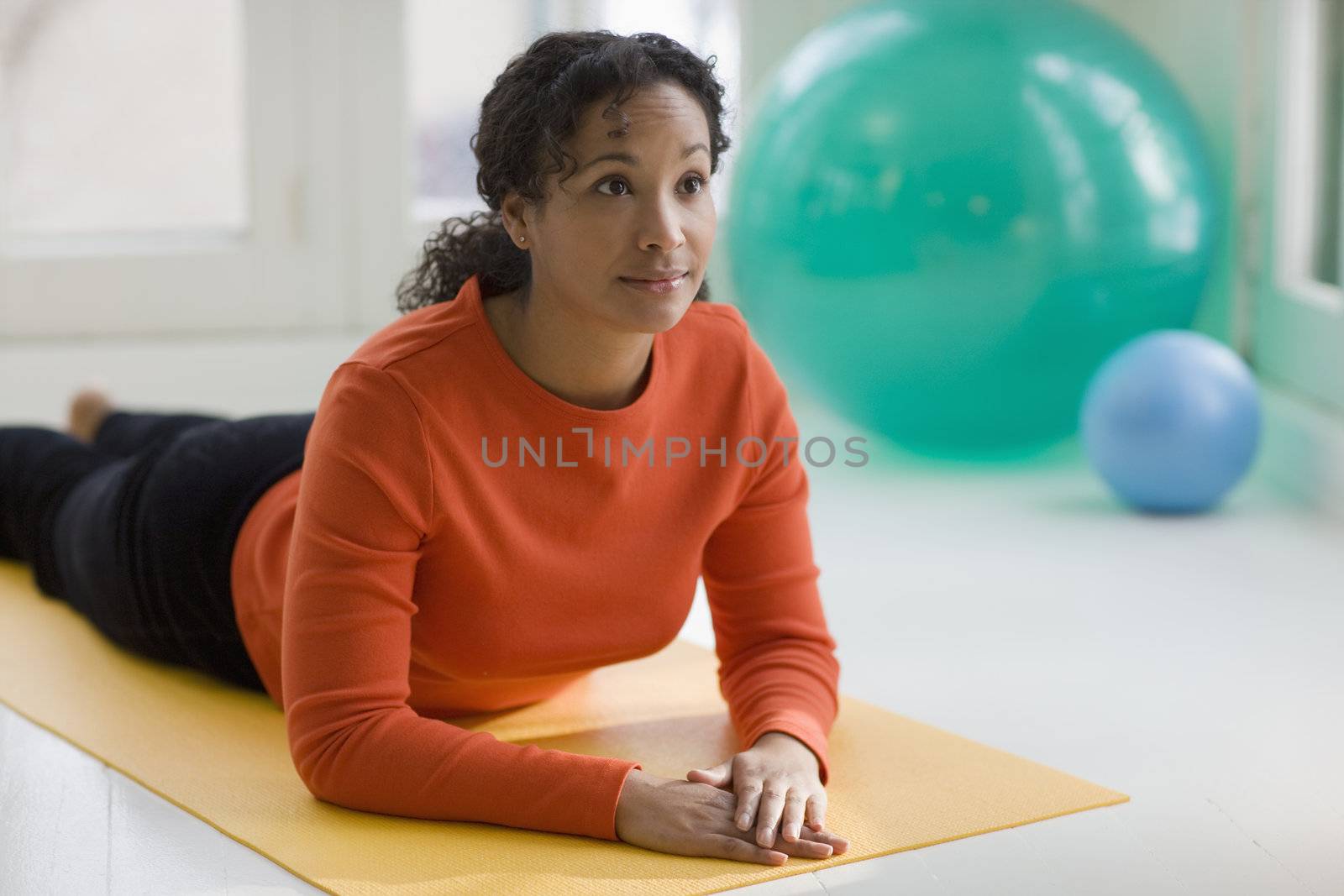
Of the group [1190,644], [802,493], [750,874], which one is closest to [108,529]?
[802,493]

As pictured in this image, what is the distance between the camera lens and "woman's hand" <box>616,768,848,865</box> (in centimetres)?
138

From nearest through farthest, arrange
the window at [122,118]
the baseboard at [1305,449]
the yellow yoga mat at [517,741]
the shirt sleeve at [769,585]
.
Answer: the yellow yoga mat at [517,741]
the shirt sleeve at [769,585]
the baseboard at [1305,449]
the window at [122,118]

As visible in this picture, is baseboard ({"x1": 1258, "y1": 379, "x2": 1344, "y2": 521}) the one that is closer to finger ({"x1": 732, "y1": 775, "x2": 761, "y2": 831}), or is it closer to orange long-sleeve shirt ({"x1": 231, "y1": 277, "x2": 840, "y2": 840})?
orange long-sleeve shirt ({"x1": 231, "y1": 277, "x2": 840, "y2": 840})

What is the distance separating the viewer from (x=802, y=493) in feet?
5.47

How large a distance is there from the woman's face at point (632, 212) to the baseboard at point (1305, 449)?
166 centimetres

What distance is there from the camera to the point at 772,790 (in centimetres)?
141

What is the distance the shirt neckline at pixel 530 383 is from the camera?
4.80 ft

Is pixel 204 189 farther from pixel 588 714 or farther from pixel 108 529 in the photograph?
pixel 588 714

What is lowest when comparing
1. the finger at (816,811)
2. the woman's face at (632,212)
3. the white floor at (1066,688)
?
the white floor at (1066,688)

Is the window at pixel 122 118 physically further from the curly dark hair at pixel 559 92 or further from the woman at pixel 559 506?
the curly dark hair at pixel 559 92

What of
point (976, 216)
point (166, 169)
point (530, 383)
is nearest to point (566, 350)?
point (530, 383)

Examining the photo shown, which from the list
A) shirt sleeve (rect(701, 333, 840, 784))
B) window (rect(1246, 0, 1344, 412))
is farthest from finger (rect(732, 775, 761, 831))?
A: window (rect(1246, 0, 1344, 412))

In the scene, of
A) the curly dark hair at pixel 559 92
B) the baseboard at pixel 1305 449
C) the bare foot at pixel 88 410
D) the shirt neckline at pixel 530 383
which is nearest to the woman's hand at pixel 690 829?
the shirt neckline at pixel 530 383

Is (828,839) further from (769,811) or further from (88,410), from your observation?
(88,410)
